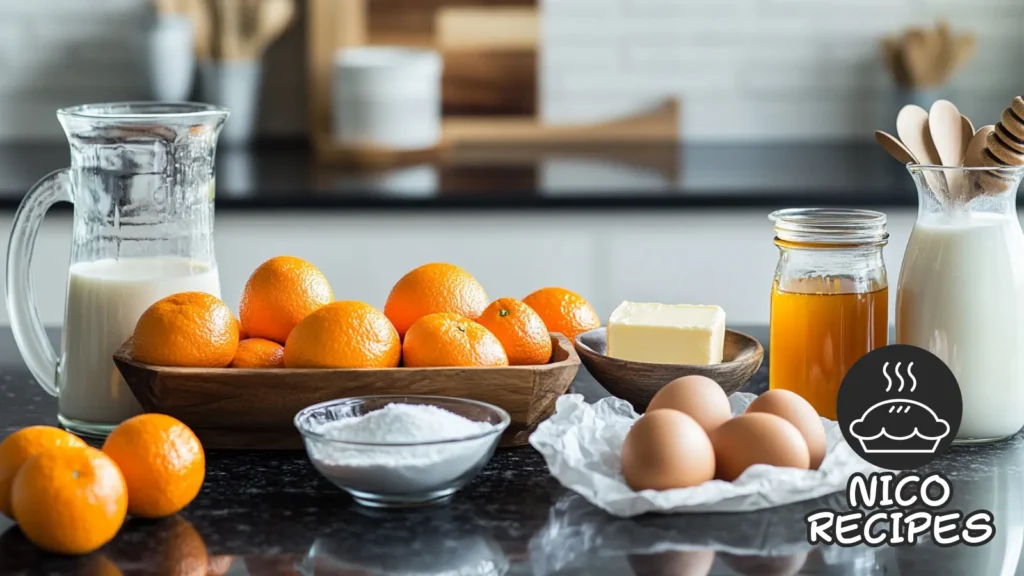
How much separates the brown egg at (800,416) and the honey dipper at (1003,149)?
26 centimetres

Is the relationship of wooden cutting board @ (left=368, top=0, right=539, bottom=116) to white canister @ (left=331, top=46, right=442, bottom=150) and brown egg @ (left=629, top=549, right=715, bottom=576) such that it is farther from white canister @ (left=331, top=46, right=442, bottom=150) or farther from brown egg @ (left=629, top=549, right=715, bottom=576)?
brown egg @ (left=629, top=549, right=715, bottom=576)

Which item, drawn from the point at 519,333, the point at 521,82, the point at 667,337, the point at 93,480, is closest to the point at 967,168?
the point at 667,337

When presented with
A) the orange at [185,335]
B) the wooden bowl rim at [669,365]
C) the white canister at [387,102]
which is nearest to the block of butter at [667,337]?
the wooden bowl rim at [669,365]

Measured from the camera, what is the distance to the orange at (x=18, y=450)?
926 mm

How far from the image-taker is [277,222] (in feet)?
7.71

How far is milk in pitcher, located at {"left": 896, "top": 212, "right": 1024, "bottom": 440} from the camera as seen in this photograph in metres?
1.09

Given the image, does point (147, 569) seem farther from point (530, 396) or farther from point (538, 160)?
point (538, 160)

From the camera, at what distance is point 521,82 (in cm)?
298

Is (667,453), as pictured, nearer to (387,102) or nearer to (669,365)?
(669,365)

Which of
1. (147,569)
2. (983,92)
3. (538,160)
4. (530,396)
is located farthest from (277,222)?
(983,92)

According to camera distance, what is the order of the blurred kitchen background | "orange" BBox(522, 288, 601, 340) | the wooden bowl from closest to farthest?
the wooden bowl < "orange" BBox(522, 288, 601, 340) < the blurred kitchen background

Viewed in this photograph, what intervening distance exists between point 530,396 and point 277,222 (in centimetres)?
136

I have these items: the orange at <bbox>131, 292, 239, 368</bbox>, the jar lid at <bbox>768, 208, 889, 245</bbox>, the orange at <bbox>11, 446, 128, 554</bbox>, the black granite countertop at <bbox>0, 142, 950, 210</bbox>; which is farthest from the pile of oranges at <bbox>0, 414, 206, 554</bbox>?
the black granite countertop at <bbox>0, 142, 950, 210</bbox>

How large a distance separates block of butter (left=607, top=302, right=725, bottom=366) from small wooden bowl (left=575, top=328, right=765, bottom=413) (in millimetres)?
20
